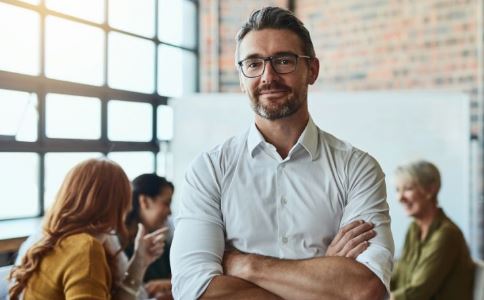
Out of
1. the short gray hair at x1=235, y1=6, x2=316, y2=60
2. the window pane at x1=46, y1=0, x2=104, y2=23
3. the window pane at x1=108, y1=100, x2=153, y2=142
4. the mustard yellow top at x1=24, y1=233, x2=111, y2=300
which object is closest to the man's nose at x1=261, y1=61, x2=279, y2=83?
the short gray hair at x1=235, y1=6, x2=316, y2=60

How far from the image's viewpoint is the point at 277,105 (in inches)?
64.6

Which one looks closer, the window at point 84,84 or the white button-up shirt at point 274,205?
the white button-up shirt at point 274,205

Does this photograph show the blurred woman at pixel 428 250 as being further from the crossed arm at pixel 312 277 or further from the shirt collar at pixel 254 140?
the shirt collar at pixel 254 140

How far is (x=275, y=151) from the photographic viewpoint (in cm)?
172

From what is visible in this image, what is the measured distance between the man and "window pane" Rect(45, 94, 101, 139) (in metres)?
2.38

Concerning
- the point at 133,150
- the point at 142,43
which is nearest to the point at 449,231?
the point at 133,150

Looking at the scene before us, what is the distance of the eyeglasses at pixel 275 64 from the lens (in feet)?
5.39

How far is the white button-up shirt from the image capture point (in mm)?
1607

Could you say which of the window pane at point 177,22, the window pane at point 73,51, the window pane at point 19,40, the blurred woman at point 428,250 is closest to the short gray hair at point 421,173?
the blurred woman at point 428,250

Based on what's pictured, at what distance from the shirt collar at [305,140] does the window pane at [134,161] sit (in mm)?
2742

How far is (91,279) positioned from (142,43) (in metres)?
3.05

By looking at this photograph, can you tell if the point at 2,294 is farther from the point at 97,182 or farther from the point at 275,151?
the point at 275,151

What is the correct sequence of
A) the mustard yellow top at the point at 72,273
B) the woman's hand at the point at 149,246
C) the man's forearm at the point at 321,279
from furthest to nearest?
the woman's hand at the point at 149,246
the mustard yellow top at the point at 72,273
the man's forearm at the point at 321,279

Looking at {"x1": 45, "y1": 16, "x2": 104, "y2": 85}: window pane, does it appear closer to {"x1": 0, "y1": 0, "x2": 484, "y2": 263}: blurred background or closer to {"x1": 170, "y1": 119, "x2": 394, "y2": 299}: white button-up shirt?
{"x1": 0, "y1": 0, "x2": 484, "y2": 263}: blurred background
